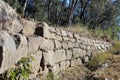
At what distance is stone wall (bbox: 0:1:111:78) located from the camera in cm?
418

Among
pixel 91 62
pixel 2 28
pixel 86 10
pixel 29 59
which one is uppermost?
pixel 86 10

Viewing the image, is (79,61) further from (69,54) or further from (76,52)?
(69,54)

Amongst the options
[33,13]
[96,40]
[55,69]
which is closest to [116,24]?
[33,13]

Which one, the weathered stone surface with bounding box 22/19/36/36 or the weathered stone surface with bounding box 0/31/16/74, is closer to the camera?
the weathered stone surface with bounding box 0/31/16/74

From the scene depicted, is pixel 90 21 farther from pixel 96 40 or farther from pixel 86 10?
pixel 96 40

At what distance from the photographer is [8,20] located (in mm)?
4555

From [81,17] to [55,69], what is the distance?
20.5 metres

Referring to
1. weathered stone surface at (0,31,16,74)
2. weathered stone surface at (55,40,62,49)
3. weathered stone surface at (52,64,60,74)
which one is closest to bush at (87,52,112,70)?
weathered stone surface at (52,64,60,74)

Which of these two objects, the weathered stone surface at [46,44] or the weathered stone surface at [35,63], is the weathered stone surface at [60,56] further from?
the weathered stone surface at [35,63]

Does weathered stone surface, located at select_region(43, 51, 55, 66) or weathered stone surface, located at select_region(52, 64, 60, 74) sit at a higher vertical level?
weathered stone surface, located at select_region(43, 51, 55, 66)

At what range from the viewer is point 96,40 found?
10430 mm

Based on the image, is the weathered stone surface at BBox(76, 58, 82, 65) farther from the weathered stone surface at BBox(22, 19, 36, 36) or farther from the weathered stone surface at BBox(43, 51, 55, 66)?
the weathered stone surface at BBox(22, 19, 36, 36)

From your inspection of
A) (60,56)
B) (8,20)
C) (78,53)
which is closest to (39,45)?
(8,20)

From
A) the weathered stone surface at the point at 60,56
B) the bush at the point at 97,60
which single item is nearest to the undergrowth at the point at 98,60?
the bush at the point at 97,60
